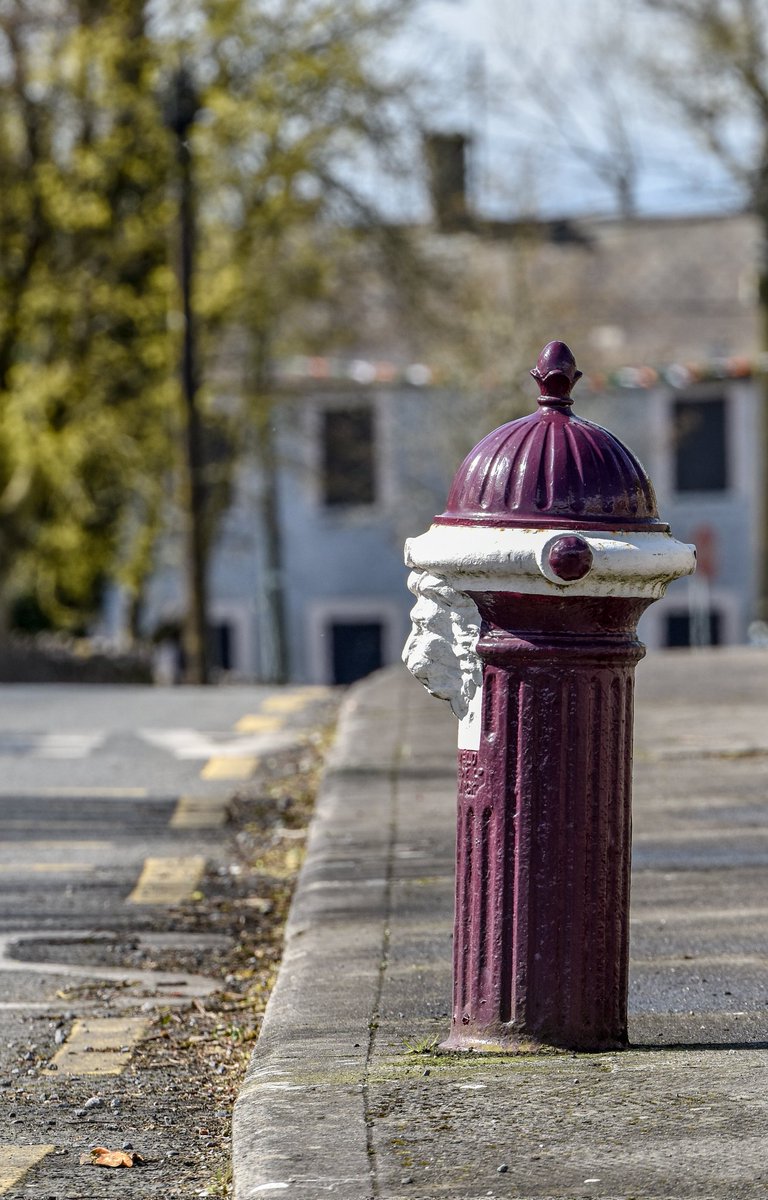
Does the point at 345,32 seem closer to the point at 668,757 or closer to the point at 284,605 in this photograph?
the point at 284,605

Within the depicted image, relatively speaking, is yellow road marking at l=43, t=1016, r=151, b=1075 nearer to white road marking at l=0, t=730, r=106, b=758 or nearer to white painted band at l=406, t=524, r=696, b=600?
white painted band at l=406, t=524, r=696, b=600

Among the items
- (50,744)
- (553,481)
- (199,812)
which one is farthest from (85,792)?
(553,481)

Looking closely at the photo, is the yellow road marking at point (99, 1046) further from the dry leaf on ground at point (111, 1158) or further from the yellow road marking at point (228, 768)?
the yellow road marking at point (228, 768)

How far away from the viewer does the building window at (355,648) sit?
3117 centimetres

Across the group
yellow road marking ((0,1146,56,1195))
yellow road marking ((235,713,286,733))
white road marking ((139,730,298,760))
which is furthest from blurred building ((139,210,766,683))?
yellow road marking ((0,1146,56,1195))

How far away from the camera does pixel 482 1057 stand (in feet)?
13.1

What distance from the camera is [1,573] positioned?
25938mm

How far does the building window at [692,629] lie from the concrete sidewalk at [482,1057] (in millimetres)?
22547

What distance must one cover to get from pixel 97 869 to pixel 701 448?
2440cm

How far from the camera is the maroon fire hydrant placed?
12.6ft

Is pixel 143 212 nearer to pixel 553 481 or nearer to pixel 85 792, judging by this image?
pixel 85 792

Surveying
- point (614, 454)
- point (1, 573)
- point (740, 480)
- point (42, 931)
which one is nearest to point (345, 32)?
point (1, 573)

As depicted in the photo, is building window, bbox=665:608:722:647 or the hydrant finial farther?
building window, bbox=665:608:722:647

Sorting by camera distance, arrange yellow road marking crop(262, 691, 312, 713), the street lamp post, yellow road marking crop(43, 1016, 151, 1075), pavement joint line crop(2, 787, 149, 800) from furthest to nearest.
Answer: the street lamp post < yellow road marking crop(262, 691, 312, 713) < pavement joint line crop(2, 787, 149, 800) < yellow road marking crop(43, 1016, 151, 1075)
